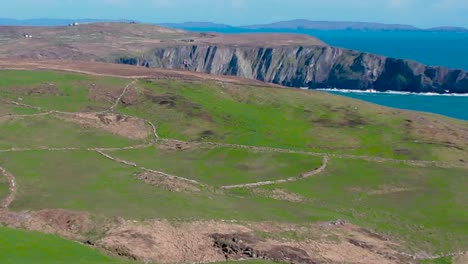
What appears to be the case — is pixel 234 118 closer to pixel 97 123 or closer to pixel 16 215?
pixel 97 123

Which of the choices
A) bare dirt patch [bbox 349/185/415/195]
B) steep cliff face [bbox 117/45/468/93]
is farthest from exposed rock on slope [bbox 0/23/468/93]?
bare dirt patch [bbox 349/185/415/195]

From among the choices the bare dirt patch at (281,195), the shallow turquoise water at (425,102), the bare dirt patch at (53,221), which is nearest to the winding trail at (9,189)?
the bare dirt patch at (53,221)

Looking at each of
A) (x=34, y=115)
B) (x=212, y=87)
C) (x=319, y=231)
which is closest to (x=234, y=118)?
(x=212, y=87)

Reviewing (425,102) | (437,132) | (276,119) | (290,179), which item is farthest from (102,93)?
(425,102)

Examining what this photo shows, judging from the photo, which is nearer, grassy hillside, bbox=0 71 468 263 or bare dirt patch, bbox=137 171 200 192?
grassy hillside, bbox=0 71 468 263

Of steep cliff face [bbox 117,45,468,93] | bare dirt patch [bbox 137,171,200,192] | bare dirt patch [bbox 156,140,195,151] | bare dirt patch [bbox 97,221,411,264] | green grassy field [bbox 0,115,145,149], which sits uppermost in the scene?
bare dirt patch [bbox 97,221,411,264]

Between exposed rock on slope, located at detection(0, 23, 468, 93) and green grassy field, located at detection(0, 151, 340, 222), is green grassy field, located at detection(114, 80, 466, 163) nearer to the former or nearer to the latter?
green grassy field, located at detection(0, 151, 340, 222)
